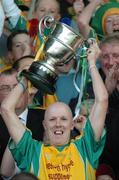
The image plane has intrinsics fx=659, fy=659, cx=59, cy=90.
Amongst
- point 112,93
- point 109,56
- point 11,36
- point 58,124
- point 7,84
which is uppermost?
point 11,36

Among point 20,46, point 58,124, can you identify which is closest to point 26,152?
point 58,124

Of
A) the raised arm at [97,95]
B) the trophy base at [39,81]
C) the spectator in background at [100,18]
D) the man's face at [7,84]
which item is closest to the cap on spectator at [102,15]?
the spectator in background at [100,18]

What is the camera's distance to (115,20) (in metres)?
6.18

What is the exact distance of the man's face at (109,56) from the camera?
5469mm

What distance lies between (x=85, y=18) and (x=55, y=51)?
67.8 inches

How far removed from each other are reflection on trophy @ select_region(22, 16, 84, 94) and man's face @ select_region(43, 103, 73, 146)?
8.4 inches

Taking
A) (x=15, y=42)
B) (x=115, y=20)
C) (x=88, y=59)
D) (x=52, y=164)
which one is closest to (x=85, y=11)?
(x=115, y=20)

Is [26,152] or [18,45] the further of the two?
[18,45]

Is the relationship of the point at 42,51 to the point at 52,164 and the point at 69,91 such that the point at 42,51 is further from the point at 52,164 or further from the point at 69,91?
the point at 69,91

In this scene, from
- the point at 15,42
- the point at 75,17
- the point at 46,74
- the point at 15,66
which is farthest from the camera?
the point at 75,17

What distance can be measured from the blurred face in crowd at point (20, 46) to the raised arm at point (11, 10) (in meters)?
0.28

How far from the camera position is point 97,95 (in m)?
4.60

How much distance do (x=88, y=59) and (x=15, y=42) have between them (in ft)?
5.41

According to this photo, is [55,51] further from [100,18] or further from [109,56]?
[100,18]
